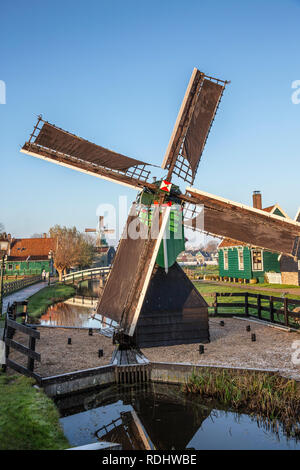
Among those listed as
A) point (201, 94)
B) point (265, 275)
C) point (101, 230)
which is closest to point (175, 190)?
point (201, 94)

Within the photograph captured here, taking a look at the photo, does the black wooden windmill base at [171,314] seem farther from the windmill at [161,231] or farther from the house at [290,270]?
the house at [290,270]

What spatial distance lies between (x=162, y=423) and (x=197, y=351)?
3.18 metres

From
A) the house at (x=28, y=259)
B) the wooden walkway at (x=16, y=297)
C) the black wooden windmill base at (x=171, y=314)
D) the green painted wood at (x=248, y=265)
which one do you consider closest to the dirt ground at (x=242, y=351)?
the black wooden windmill base at (x=171, y=314)

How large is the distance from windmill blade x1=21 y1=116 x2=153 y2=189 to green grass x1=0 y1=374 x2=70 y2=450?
19.7 feet

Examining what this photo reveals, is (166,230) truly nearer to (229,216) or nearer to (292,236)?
(229,216)

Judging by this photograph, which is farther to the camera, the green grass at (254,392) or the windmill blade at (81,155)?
the windmill blade at (81,155)

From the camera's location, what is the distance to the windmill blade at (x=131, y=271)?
8244 mm

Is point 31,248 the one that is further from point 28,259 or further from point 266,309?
point 266,309

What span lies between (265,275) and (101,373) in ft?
72.8

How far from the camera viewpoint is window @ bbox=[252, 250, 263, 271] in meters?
26.5

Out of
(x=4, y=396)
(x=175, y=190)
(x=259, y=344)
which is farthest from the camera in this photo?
(x=175, y=190)

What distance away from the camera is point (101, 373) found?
6.85 meters

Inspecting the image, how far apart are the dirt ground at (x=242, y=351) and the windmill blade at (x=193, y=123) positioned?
5225mm

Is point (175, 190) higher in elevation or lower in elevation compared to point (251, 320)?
higher
